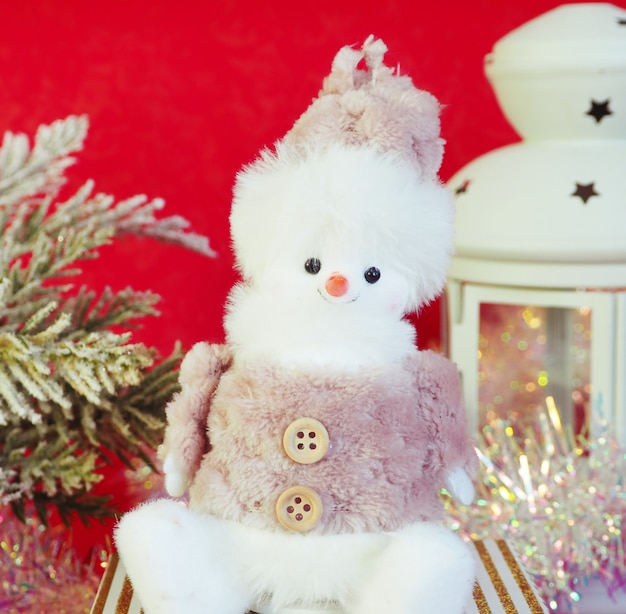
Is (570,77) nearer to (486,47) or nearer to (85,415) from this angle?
(486,47)

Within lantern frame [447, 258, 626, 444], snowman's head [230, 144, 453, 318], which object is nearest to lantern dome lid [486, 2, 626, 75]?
lantern frame [447, 258, 626, 444]

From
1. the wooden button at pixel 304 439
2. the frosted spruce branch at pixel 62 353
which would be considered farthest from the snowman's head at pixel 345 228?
the frosted spruce branch at pixel 62 353

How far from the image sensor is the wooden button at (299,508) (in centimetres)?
68

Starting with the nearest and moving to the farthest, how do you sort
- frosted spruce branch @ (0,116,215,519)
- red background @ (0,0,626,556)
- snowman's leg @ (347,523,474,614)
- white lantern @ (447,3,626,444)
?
1. snowman's leg @ (347,523,474,614)
2. frosted spruce branch @ (0,116,215,519)
3. white lantern @ (447,3,626,444)
4. red background @ (0,0,626,556)

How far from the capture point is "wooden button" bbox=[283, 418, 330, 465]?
0.69 m

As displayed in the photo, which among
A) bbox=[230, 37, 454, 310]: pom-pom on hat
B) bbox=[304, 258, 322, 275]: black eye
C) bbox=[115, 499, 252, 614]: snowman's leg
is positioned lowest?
bbox=[115, 499, 252, 614]: snowman's leg

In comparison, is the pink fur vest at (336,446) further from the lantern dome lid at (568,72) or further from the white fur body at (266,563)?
the lantern dome lid at (568,72)

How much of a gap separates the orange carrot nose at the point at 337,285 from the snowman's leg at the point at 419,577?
0.64 feet

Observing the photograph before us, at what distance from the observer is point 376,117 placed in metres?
0.73

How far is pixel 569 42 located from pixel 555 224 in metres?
0.21

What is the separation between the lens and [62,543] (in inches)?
40.6

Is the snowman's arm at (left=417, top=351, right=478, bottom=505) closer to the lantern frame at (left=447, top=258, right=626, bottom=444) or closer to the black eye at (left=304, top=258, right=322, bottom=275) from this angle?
the black eye at (left=304, top=258, right=322, bottom=275)

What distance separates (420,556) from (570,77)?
610 millimetres

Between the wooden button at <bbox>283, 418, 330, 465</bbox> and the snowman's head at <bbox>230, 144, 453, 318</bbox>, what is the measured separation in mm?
101
